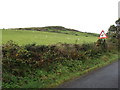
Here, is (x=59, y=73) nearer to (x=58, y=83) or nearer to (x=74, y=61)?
(x=58, y=83)

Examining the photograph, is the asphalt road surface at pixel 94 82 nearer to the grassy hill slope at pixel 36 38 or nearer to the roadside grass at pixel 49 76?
the roadside grass at pixel 49 76

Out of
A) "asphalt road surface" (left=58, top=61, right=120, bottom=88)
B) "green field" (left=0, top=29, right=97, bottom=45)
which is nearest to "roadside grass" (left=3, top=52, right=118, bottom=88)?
"asphalt road surface" (left=58, top=61, right=120, bottom=88)

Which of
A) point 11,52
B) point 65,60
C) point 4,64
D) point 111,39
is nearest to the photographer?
point 4,64

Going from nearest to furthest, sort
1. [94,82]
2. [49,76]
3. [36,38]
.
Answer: [94,82], [49,76], [36,38]

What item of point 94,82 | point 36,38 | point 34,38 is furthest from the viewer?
point 36,38

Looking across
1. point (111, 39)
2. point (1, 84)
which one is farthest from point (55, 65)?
point (111, 39)

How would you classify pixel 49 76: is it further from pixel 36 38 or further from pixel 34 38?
pixel 36 38

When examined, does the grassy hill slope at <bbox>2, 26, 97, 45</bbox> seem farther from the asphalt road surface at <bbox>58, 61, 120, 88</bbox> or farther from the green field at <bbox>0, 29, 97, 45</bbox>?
the asphalt road surface at <bbox>58, 61, 120, 88</bbox>

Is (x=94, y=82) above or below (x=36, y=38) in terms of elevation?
below

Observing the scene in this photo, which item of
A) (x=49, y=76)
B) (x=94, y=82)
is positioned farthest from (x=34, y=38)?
(x=94, y=82)

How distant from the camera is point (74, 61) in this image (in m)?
11.3

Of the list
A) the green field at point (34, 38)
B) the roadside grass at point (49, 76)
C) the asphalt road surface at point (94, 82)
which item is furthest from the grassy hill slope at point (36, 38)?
the asphalt road surface at point (94, 82)

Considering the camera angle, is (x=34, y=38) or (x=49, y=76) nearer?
(x=49, y=76)

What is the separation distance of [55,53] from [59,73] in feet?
8.67
